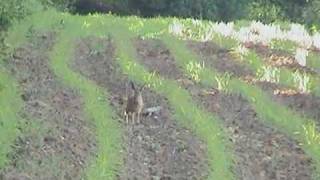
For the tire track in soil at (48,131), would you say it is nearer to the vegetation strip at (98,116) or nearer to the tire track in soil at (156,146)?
the vegetation strip at (98,116)

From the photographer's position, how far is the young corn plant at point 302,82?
12.0 metres

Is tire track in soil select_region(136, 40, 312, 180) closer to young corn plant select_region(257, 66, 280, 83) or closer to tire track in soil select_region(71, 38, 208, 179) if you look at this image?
tire track in soil select_region(71, 38, 208, 179)

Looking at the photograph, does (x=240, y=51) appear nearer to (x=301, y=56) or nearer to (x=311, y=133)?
(x=301, y=56)

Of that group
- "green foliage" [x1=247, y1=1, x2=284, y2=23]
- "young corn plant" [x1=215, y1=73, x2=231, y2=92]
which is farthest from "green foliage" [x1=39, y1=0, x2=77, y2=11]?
"young corn plant" [x1=215, y1=73, x2=231, y2=92]

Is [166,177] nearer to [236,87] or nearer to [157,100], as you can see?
[157,100]

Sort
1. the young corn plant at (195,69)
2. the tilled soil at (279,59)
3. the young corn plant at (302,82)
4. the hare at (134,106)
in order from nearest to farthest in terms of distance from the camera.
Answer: the hare at (134,106) < the young corn plant at (302,82) < the young corn plant at (195,69) < the tilled soil at (279,59)

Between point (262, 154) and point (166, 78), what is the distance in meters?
3.00

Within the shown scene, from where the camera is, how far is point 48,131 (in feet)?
31.6

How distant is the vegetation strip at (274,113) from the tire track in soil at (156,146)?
1.11 metres

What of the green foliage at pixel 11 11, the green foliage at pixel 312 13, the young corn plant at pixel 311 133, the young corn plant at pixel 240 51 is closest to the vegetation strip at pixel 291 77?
the young corn plant at pixel 240 51

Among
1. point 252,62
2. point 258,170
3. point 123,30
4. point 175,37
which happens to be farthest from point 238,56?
point 258,170

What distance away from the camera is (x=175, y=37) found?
15.7 m

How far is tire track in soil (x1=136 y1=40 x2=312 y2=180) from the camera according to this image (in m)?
9.28

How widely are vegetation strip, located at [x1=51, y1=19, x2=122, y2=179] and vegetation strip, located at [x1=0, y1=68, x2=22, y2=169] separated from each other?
80 cm
